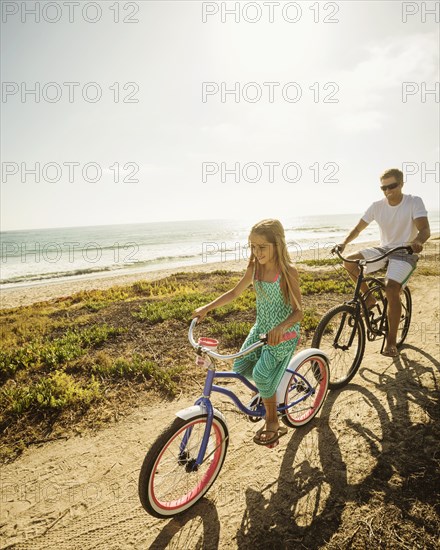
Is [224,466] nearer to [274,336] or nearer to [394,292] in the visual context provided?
[274,336]

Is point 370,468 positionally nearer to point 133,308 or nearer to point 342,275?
point 133,308

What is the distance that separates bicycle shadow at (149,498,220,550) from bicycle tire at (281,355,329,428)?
132cm

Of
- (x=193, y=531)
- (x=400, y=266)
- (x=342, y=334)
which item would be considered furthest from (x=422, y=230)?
(x=193, y=531)

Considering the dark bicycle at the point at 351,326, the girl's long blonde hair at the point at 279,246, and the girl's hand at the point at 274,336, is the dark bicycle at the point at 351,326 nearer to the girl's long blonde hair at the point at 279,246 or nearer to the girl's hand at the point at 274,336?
the girl's long blonde hair at the point at 279,246

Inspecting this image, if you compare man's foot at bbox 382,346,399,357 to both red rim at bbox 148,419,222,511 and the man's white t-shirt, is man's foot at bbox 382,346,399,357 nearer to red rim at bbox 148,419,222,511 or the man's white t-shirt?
the man's white t-shirt

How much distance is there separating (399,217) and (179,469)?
5.09 meters

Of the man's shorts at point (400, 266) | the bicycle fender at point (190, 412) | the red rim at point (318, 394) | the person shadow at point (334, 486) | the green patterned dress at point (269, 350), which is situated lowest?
the person shadow at point (334, 486)

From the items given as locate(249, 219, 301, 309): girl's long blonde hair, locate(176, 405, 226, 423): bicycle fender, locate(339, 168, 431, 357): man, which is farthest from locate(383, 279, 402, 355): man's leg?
locate(176, 405, 226, 423): bicycle fender

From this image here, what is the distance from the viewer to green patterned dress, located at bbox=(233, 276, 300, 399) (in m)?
3.15

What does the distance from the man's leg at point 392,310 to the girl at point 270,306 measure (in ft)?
8.39

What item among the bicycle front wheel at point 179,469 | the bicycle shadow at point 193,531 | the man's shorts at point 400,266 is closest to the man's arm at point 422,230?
the man's shorts at point 400,266

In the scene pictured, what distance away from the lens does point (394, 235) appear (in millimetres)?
5387

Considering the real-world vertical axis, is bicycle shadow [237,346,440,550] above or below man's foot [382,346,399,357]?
below

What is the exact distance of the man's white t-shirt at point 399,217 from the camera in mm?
5172
